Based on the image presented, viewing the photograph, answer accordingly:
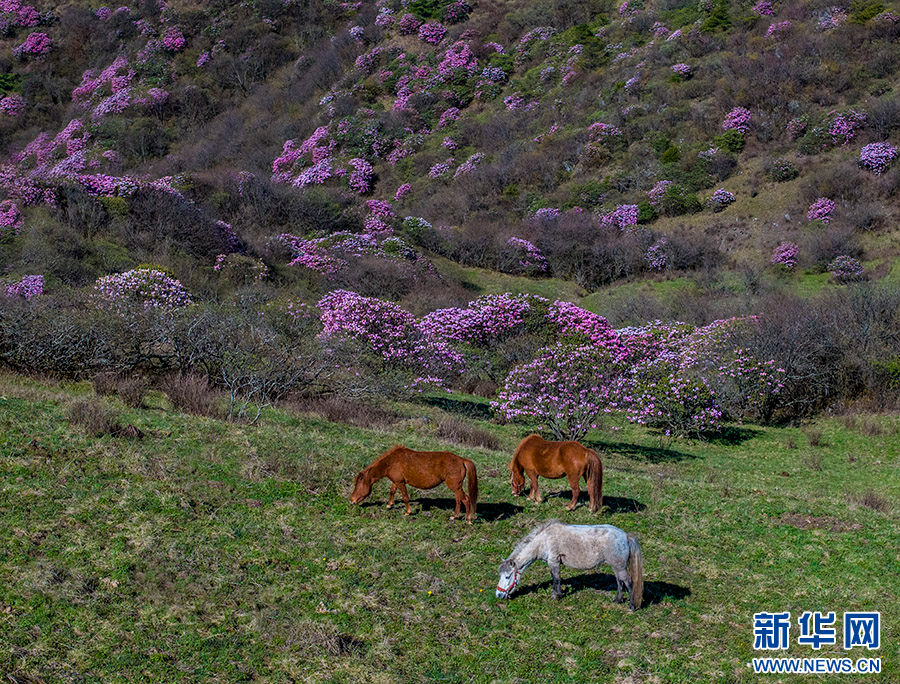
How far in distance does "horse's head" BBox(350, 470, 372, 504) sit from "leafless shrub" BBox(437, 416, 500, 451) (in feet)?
23.7

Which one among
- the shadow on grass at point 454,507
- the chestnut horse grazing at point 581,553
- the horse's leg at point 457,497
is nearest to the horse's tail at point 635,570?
the chestnut horse grazing at point 581,553

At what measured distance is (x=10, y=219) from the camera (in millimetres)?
34906

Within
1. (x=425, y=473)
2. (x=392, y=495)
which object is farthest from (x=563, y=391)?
(x=425, y=473)

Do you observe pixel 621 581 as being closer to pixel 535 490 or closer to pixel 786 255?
pixel 535 490

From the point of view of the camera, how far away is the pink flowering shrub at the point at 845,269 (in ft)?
121

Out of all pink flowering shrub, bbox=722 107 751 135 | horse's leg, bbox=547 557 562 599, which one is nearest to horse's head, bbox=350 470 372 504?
horse's leg, bbox=547 557 562 599

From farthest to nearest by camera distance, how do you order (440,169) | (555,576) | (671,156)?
(440,169), (671,156), (555,576)

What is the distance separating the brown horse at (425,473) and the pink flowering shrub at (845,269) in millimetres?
33980

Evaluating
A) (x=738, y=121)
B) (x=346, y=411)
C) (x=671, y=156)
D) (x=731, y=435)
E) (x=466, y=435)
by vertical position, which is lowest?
(x=731, y=435)

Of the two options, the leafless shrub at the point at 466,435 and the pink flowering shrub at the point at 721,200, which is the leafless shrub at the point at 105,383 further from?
the pink flowering shrub at the point at 721,200

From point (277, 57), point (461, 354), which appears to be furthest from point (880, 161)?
point (277, 57)

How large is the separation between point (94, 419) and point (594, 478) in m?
7.86

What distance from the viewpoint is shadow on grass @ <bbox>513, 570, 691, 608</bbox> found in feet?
25.5

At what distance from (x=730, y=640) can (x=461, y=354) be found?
65.5 ft
